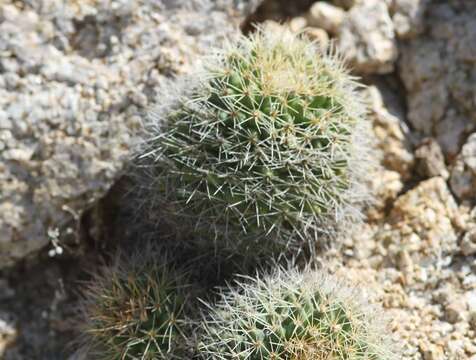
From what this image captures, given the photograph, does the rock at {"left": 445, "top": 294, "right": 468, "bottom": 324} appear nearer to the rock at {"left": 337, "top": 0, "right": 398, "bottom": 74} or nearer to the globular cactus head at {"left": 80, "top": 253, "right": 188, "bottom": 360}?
the globular cactus head at {"left": 80, "top": 253, "right": 188, "bottom": 360}

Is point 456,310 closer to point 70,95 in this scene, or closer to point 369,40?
point 369,40

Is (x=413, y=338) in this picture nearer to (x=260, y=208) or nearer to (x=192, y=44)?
(x=260, y=208)

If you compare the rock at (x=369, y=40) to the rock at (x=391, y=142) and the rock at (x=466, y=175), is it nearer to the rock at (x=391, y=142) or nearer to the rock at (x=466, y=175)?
the rock at (x=391, y=142)

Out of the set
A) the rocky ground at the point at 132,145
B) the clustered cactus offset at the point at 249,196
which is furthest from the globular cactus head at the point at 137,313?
the rocky ground at the point at 132,145

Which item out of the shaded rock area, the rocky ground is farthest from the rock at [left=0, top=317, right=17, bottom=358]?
the shaded rock area

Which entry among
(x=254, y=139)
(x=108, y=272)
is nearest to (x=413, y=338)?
(x=254, y=139)
